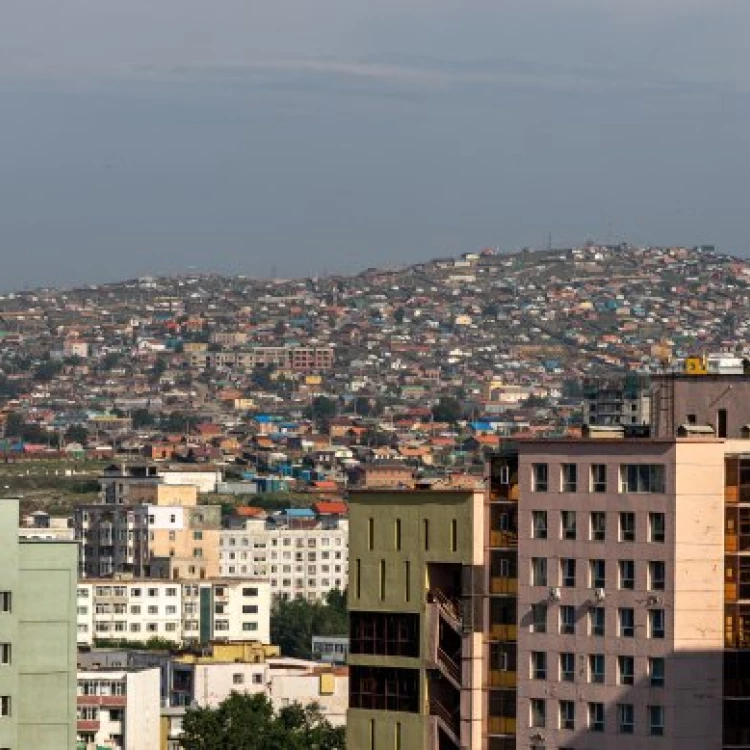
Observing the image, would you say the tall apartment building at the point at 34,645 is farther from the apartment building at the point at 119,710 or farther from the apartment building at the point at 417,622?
the apartment building at the point at 119,710

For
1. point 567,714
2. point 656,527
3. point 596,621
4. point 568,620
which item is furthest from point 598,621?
point 656,527

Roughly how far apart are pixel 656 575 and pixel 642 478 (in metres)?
1.31

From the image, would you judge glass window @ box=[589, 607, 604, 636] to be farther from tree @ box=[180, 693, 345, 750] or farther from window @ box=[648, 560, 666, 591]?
tree @ box=[180, 693, 345, 750]

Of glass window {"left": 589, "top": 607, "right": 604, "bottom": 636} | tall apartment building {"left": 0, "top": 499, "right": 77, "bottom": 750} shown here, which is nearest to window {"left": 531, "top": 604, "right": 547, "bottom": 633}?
glass window {"left": 589, "top": 607, "right": 604, "bottom": 636}

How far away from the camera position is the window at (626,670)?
54.6m

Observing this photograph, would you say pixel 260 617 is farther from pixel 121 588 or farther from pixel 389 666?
pixel 389 666

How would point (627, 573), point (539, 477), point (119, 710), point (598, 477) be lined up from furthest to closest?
point (119, 710) < point (539, 477) < point (598, 477) < point (627, 573)

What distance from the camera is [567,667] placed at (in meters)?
55.5

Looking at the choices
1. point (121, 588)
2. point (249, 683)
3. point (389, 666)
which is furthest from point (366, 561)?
point (121, 588)

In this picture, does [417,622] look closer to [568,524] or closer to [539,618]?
[539,618]

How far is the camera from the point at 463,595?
185 ft

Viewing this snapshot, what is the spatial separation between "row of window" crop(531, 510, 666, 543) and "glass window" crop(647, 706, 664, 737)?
2221 mm

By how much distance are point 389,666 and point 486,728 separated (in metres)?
1.79

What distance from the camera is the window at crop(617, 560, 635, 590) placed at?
5488 centimetres
